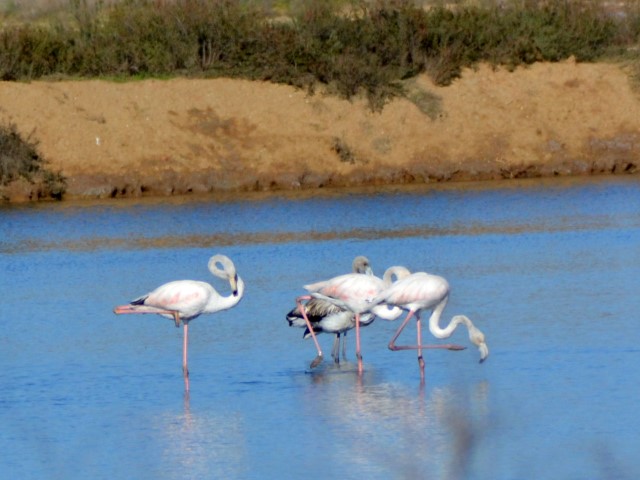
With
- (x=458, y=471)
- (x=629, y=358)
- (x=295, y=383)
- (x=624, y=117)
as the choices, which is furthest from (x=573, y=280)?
(x=624, y=117)

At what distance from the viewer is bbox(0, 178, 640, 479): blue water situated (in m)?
10.7

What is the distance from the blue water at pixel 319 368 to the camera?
10.7 metres

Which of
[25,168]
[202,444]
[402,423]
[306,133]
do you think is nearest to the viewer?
[202,444]

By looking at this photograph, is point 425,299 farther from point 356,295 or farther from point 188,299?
point 188,299

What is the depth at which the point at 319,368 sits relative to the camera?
14.2 metres

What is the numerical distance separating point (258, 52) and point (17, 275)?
16067mm

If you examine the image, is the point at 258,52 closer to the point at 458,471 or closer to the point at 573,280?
the point at 573,280

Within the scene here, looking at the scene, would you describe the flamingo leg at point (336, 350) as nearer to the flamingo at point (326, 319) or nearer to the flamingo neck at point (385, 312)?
the flamingo at point (326, 319)

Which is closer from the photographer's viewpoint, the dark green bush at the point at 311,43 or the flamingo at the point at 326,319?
the flamingo at the point at 326,319

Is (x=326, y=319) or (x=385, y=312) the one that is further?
(x=326, y=319)

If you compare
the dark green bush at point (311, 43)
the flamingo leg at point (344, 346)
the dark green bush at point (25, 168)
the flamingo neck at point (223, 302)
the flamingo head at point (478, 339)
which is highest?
the dark green bush at point (311, 43)

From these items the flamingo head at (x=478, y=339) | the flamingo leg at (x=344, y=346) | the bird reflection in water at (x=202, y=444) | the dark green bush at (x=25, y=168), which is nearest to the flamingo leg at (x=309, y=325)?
the flamingo leg at (x=344, y=346)

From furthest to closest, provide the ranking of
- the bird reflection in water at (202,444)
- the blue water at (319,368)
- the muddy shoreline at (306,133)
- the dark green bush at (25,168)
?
the muddy shoreline at (306,133) < the dark green bush at (25,168) < the blue water at (319,368) < the bird reflection in water at (202,444)

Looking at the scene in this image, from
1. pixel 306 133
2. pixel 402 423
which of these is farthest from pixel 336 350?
pixel 306 133
